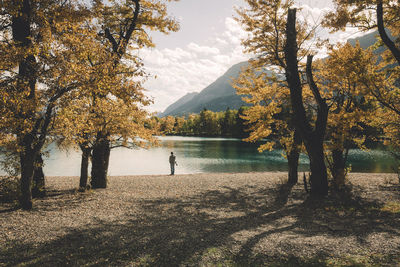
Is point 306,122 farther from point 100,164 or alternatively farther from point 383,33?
point 100,164

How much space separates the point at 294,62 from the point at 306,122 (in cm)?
329

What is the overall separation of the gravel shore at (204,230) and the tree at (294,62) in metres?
1.99

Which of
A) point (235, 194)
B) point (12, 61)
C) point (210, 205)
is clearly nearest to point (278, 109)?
point (235, 194)

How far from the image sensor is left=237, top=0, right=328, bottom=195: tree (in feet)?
39.9

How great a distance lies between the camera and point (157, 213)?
10125mm

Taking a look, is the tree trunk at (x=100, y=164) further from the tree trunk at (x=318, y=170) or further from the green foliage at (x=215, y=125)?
the green foliage at (x=215, y=125)

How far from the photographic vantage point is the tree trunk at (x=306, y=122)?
1208 centimetres

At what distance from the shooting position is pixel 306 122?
40.7 ft

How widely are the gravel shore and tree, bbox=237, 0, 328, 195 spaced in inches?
78.4

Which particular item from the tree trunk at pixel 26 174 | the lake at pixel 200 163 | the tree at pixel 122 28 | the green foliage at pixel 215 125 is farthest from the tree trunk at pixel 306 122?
the green foliage at pixel 215 125

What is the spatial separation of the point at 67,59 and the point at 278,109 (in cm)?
1171

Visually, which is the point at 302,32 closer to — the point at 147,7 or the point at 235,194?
the point at 147,7

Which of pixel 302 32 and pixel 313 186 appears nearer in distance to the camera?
pixel 313 186

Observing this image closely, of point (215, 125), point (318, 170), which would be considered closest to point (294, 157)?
point (318, 170)
